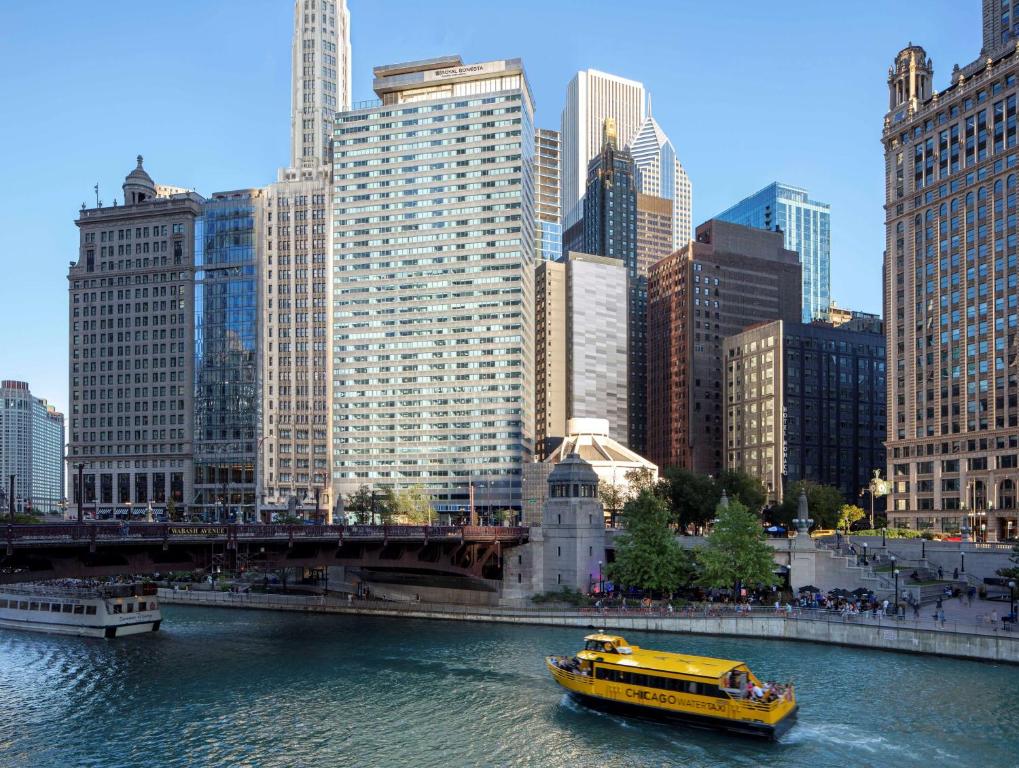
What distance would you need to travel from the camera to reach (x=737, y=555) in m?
97.8

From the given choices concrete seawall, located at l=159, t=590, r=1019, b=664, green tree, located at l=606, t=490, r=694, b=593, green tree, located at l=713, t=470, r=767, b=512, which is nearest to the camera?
concrete seawall, located at l=159, t=590, r=1019, b=664

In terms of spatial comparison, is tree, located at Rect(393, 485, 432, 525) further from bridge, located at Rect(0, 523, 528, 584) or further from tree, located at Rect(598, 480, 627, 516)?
bridge, located at Rect(0, 523, 528, 584)

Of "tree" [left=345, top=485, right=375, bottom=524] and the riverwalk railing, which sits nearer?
the riverwalk railing

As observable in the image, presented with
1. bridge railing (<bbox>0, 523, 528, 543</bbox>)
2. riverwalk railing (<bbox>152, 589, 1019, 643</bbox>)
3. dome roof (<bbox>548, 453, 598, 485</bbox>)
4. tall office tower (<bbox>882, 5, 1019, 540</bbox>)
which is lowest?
riverwalk railing (<bbox>152, 589, 1019, 643</bbox>)

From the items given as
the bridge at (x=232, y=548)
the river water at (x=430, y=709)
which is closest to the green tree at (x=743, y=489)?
the bridge at (x=232, y=548)

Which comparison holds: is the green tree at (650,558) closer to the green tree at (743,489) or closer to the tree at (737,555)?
the tree at (737,555)

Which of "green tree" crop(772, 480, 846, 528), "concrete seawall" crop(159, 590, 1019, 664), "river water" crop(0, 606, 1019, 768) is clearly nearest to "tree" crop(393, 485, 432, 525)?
"concrete seawall" crop(159, 590, 1019, 664)

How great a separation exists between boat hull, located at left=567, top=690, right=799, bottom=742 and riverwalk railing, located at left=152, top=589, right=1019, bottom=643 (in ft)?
89.4

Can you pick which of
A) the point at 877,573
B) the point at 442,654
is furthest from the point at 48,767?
the point at 877,573

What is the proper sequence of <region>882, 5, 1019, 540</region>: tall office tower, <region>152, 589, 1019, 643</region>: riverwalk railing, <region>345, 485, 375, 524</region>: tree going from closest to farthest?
<region>152, 589, 1019, 643</region>: riverwalk railing → <region>882, 5, 1019, 540</region>: tall office tower → <region>345, 485, 375, 524</region>: tree

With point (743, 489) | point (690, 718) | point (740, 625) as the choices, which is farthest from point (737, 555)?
point (743, 489)

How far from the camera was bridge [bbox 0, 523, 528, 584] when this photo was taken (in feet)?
226

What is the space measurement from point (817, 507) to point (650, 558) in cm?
7104

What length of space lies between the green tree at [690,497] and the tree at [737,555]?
43.7 m
